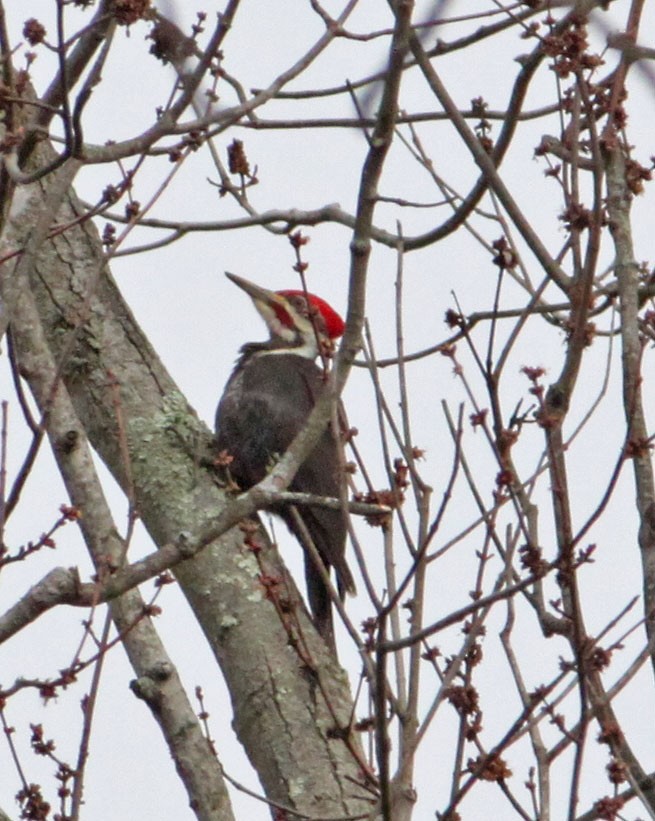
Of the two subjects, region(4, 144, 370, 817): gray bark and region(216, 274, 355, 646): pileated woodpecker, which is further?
region(216, 274, 355, 646): pileated woodpecker

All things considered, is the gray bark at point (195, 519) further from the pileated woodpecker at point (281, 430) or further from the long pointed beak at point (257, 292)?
the long pointed beak at point (257, 292)

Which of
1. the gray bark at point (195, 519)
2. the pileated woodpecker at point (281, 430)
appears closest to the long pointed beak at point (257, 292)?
the pileated woodpecker at point (281, 430)

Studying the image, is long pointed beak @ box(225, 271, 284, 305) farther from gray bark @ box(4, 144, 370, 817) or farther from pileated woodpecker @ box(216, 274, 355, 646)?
gray bark @ box(4, 144, 370, 817)

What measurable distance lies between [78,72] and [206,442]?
5.49 ft

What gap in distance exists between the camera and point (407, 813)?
9.98ft

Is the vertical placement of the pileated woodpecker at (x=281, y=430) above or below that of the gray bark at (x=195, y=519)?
above

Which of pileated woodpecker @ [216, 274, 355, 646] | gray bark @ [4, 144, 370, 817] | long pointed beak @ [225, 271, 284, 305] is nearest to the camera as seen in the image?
gray bark @ [4, 144, 370, 817]

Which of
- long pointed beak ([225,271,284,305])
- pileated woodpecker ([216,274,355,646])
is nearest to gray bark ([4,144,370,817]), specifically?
pileated woodpecker ([216,274,355,646])

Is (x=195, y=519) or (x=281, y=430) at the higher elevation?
(x=281, y=430)

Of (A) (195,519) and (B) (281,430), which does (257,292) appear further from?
(A) (195,519)

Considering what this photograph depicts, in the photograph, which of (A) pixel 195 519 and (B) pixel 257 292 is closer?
(A) pixel 195 519

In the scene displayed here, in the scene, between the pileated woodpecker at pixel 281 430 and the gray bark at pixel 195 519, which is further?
the pileated woodpecker at pixel 281 430

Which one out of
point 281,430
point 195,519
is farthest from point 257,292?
point 195,519

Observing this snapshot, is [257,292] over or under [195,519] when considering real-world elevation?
over
